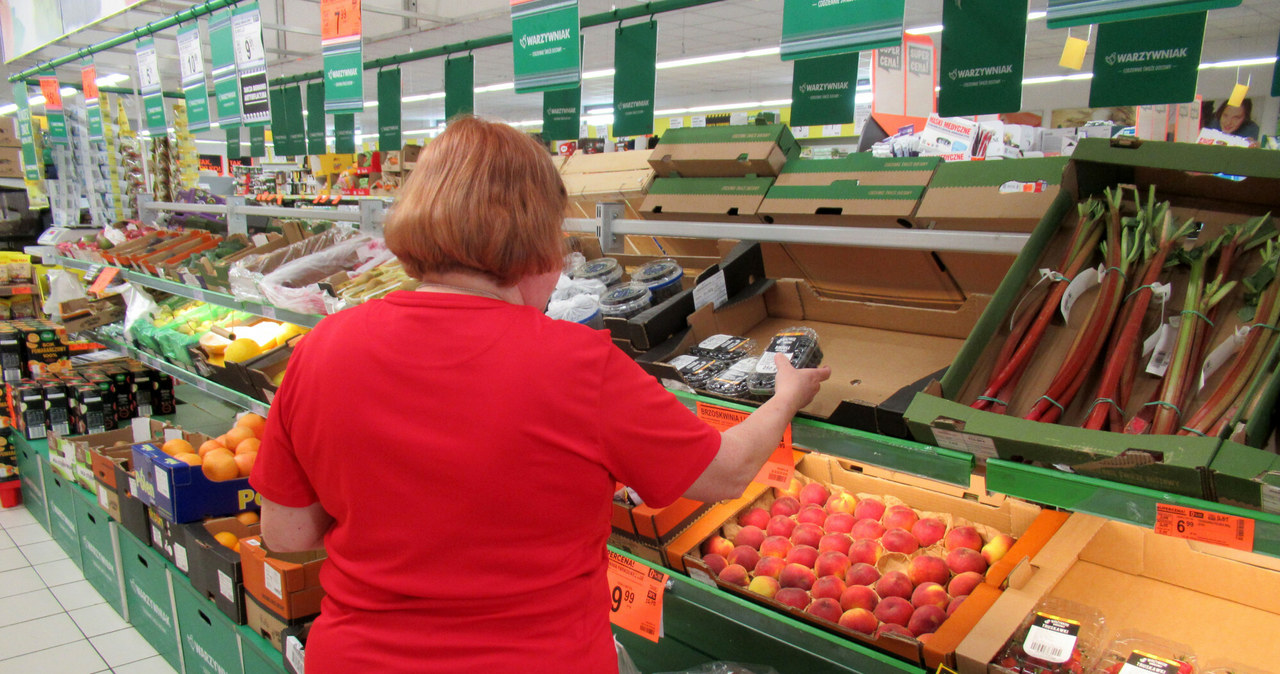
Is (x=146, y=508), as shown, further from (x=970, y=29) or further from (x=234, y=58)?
(x=970, y=29)

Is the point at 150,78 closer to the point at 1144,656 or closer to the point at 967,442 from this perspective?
the point at 967,442

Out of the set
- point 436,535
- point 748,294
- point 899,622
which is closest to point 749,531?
point 899,622

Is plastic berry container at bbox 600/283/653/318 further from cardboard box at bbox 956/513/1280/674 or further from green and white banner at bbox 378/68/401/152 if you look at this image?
green and white banner at bbox 378/68/401/152

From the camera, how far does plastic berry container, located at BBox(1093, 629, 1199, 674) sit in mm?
1415

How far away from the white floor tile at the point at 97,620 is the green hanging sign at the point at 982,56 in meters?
4.10

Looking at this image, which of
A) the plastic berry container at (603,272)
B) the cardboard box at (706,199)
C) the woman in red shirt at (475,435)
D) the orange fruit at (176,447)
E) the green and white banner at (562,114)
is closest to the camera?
the woman in red shirt at (475,435)

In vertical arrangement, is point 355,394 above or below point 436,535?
above

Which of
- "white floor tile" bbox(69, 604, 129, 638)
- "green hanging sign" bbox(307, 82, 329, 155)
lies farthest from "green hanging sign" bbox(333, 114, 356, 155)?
"white floor tile" bbox(69, 604, 129, 638)

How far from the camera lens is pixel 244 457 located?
306 centimetres

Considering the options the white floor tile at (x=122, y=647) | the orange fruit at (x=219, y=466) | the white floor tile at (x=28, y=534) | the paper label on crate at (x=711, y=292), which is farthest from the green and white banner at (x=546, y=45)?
the white floor tile at (x=28, y=534)

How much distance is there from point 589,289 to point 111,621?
10.1 feet

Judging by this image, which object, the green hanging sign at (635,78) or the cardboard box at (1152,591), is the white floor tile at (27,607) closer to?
the green hanging sign at (635,78)

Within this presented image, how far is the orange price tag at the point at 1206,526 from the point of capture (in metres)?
1.04

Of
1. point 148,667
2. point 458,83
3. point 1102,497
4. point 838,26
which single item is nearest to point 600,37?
point 458,83
